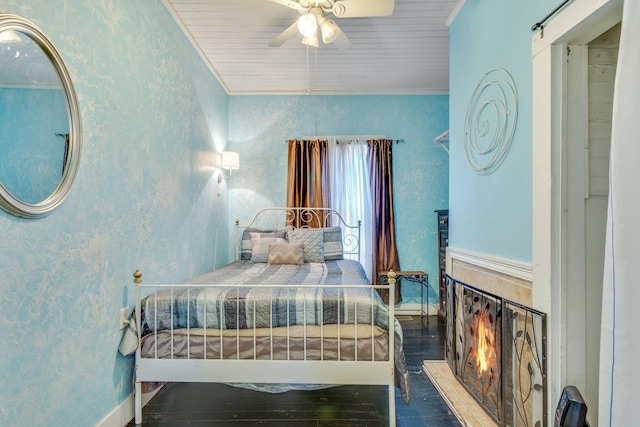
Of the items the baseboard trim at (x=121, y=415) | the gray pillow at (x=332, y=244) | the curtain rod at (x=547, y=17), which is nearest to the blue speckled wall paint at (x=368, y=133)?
the gray pillow at (x=332, y=244)

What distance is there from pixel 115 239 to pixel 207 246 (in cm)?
154

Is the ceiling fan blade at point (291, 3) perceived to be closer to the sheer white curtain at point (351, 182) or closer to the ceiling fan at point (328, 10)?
the ceiling fan at point (328, 10)

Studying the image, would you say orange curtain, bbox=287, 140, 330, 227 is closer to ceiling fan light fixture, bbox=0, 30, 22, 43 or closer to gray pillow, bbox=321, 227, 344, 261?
gray pillow, bbox=321, 227, 344, 261

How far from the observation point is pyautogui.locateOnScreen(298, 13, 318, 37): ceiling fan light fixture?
2.00 metres

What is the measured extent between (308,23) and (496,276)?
187 centimetres

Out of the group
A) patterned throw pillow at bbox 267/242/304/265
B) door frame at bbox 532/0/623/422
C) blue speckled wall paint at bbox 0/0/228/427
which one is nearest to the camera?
blue speckled wall paint at bbox 0/0/228/427

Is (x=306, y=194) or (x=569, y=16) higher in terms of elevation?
(x=569, y=16)

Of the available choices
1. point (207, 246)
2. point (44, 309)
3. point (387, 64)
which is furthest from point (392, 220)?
point (44, 309)

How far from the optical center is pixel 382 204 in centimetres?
397

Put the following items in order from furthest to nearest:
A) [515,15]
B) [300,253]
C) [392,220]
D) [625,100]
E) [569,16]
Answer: [392,220], [300,253], [515,15], [569,16], [625,100]

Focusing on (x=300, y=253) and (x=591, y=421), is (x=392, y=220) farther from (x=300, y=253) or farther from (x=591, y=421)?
(x=591, y=421)

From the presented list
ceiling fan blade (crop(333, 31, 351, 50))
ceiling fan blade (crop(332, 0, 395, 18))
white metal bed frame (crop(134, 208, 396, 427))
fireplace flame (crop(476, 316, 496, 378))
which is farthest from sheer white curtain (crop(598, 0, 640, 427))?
ceiling fan blade (crop(333, 31, 351, 50))

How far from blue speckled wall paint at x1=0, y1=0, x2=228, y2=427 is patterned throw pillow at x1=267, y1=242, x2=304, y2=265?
0.84 meters

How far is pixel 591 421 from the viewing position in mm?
1395
